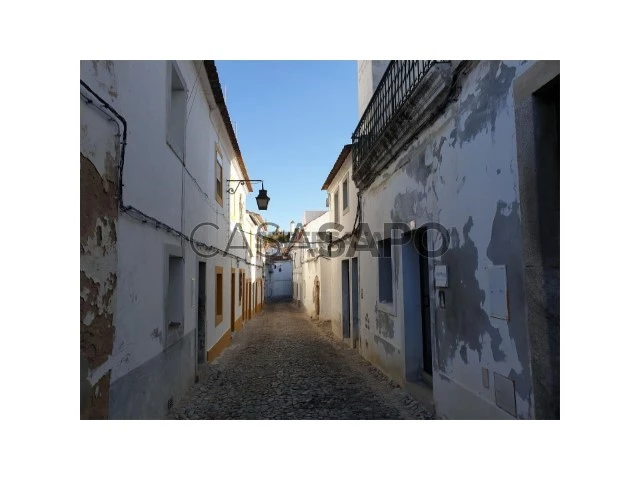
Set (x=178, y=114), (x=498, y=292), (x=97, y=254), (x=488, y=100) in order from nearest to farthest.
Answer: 1. (x=97, y=254)
2. (x=498, y=292)
3. (x=488, y=100)
4. (x=178, y=114)

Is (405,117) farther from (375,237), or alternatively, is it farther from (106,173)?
(106,173)

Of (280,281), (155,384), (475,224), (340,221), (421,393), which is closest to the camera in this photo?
(475,224)

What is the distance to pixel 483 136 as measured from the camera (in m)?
3.65

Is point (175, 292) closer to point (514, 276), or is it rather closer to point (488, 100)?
point (514, 276)

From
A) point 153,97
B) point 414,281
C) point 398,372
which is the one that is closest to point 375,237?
point 414,281

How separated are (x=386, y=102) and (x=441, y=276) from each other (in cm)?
351

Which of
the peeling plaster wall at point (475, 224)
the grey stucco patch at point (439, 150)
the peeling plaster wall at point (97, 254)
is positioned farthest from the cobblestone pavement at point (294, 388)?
the grey stucco patch at point (439, 150)

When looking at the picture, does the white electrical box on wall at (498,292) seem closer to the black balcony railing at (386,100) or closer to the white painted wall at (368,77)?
the black balcony railing at (386,100)

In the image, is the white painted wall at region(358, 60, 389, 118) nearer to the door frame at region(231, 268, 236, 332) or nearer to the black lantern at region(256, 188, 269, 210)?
the black lantern at region(256, 188, 269, 210)

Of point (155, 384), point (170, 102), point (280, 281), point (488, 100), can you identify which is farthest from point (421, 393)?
point (280, 281)

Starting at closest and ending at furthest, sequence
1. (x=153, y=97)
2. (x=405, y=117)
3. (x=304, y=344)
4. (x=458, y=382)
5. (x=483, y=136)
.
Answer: (x=483, y=136) → (x=458, y=382) → (x=153, y=97) → (x=405, y=117) → (x=304, y=344)

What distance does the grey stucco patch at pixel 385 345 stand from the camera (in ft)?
21.4

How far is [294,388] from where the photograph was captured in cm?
620

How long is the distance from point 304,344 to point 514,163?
27.2 ft
